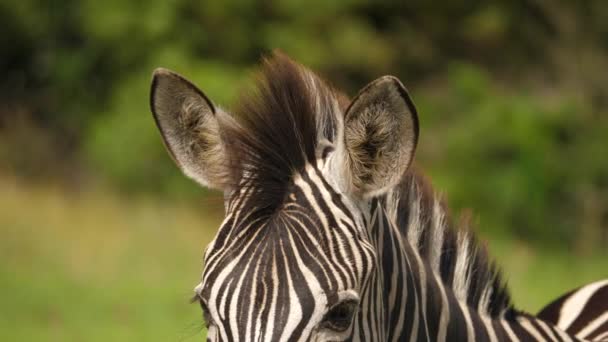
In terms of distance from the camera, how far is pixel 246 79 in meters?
13.7

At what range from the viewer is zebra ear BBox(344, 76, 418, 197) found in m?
2.54

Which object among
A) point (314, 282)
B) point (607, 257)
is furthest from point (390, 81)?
point (607, 257)

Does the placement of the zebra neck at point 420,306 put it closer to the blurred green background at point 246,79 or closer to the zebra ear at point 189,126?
the zebra ear at point 189,126

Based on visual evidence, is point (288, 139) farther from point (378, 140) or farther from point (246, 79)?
point (246, 79)

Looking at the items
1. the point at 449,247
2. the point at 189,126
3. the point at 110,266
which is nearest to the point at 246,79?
the point at 110,266

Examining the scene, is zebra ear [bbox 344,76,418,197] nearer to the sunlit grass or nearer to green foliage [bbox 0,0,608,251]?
the sunlit grass

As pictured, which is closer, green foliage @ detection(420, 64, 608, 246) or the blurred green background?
the blurred green background

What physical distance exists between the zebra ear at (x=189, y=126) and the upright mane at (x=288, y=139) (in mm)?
84

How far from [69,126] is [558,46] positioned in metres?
10.3

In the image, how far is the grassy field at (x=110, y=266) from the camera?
31.0 feet

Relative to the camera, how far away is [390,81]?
97.7 inches

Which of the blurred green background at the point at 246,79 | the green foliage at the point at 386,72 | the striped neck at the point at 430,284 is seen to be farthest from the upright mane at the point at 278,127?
the green foliage at the point at 386,72

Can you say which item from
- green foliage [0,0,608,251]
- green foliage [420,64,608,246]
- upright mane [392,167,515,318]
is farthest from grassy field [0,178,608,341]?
upright mane [392,167,515,318]

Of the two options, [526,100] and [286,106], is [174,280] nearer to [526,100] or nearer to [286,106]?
[526,100]
